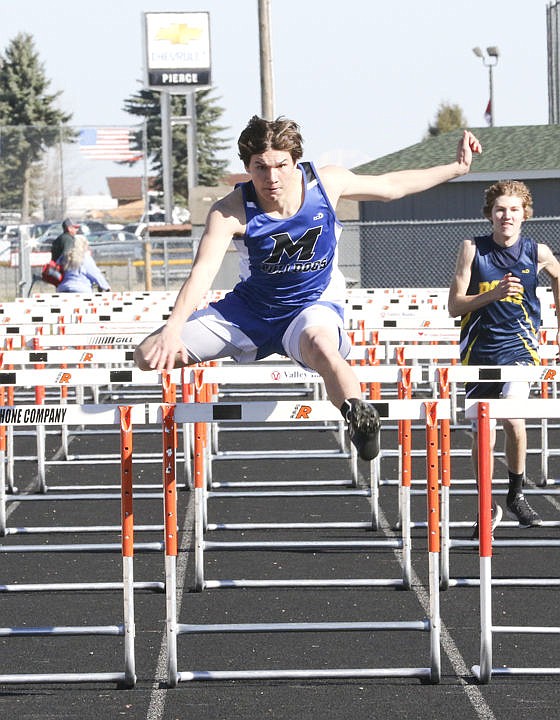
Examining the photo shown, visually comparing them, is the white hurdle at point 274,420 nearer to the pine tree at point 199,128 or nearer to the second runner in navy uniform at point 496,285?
the second runner in navy uniform at point 496,285

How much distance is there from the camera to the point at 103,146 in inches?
1858

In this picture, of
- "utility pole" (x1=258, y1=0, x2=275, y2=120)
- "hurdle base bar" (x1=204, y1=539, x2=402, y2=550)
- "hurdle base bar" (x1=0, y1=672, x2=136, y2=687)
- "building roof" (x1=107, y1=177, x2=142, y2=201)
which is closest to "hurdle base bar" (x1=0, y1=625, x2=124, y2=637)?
"hurdle base bar" (x1=0, y1=672, x2=136, y2=687)

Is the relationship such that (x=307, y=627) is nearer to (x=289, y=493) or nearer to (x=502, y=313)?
(x=502, y=313)

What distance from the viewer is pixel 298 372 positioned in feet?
23.9

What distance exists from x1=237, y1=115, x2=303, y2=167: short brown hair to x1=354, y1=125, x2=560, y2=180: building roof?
29198 millimetres

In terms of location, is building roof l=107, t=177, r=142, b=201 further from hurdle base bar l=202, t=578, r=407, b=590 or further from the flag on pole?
hurdle base bar l=202, t=578, r=407, b=590

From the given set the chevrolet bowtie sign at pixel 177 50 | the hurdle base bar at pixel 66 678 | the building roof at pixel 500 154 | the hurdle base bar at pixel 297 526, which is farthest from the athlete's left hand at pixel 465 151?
the chevrolet bowtie sign at pixel 177 50

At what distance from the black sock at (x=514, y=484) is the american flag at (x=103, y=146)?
38260mm

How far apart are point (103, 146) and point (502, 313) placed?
39.6 meters

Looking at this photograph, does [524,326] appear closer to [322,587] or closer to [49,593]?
[322,587]

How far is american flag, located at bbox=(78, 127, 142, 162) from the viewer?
46.6 meters

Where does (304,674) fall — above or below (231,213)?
below

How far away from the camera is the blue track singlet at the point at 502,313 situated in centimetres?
856

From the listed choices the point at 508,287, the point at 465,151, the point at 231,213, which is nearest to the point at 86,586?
the point at 231,213
